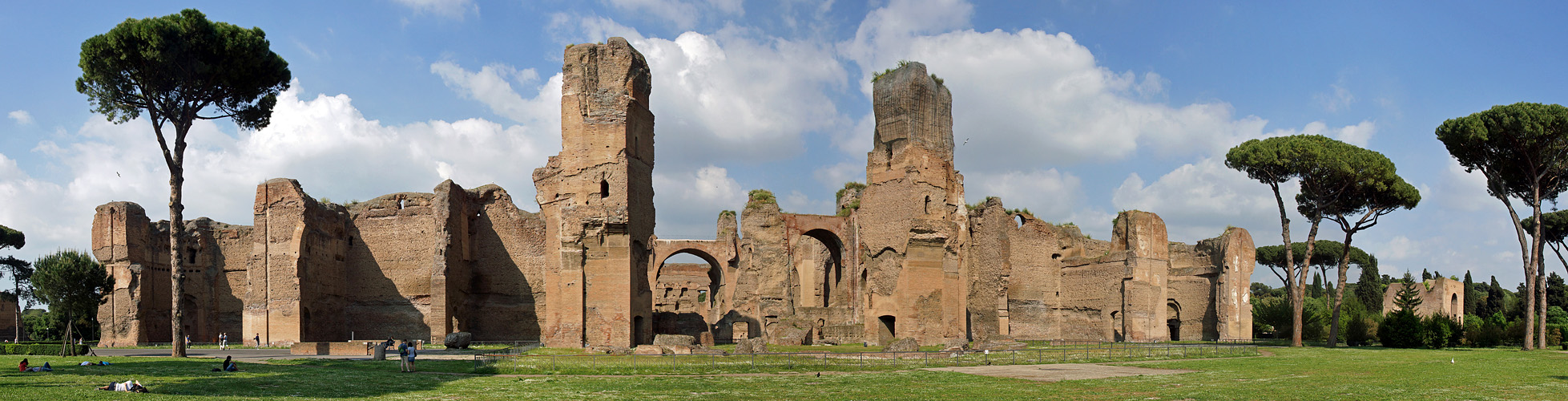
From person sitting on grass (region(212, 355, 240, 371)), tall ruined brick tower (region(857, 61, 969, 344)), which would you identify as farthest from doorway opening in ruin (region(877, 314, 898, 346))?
person sitting on grass (region(212, 355, 240, 371))

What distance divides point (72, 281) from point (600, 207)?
1493 centimetres

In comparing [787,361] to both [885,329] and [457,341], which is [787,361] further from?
[457,341]

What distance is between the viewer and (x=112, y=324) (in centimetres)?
3138

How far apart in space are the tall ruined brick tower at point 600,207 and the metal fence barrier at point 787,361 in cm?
205

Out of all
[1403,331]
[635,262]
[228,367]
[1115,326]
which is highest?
[635,262]

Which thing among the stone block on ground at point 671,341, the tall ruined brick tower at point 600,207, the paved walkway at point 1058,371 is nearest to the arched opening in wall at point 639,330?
the tall ruined brick tower at point 600,207

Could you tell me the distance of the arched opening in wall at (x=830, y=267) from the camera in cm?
3281

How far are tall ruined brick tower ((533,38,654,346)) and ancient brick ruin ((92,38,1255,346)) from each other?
0.05 m

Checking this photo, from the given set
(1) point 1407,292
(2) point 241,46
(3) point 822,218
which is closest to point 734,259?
(3) point 822,218

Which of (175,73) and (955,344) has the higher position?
(175,73)

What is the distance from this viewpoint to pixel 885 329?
27141 millimetres

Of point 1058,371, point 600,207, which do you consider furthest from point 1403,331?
point 600,207

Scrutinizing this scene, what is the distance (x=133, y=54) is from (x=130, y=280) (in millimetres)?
12856

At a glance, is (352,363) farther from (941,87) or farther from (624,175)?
(941,87)
